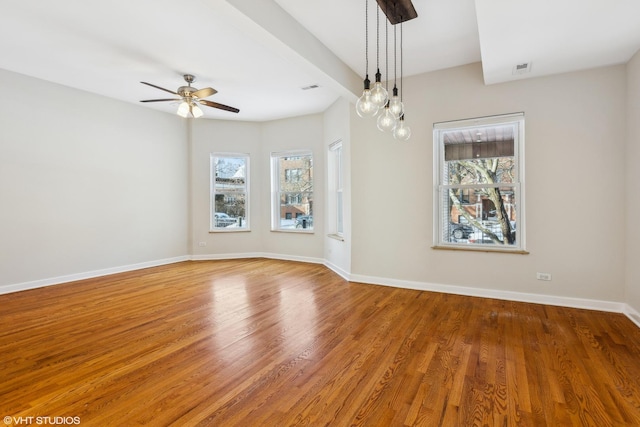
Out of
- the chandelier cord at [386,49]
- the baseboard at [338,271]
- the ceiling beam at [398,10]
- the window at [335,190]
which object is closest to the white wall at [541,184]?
the chandelier cord at [386,49]

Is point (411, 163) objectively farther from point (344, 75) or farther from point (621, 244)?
point (621, 244)

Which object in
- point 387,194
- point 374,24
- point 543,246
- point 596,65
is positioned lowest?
point 543,246

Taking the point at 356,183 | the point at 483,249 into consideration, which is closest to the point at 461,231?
the point at 483,249

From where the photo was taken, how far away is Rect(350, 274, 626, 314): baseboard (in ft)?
11.8

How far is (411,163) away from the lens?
4.50 m

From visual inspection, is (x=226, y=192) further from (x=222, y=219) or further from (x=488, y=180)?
(x=488, y=180)

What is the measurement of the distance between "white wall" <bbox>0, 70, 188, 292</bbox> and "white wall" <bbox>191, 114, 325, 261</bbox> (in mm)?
358

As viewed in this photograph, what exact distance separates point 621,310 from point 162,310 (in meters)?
5.18

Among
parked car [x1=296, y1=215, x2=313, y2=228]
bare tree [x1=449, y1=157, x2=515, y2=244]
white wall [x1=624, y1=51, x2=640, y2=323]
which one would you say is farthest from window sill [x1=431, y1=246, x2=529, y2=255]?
parked car [x1=296, y1=215, x2=313, y2=228]

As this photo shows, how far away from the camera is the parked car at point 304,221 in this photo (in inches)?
265

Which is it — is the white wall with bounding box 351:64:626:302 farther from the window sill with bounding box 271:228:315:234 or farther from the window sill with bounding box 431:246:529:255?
the window sill with bounding box 271:228:315:234

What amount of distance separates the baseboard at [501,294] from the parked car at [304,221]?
2.06 m

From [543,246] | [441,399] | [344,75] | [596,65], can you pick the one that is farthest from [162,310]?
[596,65]

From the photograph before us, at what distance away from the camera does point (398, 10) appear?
2.88 metres
